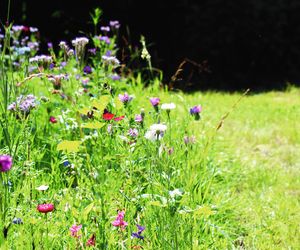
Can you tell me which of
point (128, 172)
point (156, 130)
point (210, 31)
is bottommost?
point (210, 31)

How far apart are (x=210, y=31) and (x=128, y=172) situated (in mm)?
5438

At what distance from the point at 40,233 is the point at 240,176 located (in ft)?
6.63

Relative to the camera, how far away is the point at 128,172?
273 centimetres

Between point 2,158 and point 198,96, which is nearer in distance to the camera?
point 2,158

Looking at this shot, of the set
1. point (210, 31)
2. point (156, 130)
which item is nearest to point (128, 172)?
point (156, 130)

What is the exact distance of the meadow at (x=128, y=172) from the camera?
210cm

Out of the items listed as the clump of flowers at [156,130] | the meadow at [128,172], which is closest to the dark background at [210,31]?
the meadow at [128,172]

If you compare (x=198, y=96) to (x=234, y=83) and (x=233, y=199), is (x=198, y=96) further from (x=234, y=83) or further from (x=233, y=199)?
(x=233, y=199)

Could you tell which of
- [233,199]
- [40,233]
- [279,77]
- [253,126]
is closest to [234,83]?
[279,77]

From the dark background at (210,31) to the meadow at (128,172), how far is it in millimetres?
2619

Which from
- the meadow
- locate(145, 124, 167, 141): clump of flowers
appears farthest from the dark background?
locate(145, 124, 167, 141): clump of flowers

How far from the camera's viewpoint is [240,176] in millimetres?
3812

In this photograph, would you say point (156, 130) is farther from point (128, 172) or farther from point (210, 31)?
point (210, 31)

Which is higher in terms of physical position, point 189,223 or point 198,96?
point 189,223
